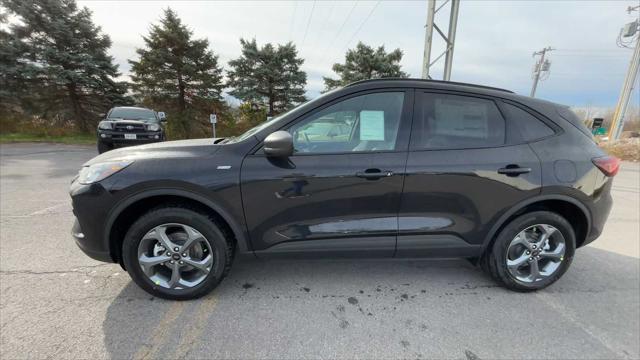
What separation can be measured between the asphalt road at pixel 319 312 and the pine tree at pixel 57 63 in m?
17.1

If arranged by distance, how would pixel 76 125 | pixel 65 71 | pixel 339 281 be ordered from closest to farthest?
pixel 339 281
pixel 65 71
pixel 76 125

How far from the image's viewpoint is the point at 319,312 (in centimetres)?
216

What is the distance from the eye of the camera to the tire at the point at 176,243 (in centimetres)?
210

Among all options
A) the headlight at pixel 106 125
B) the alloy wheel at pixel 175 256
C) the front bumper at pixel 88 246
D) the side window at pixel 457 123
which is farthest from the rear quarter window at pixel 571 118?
the headlight at pixel 106 125

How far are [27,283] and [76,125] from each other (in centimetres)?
1824

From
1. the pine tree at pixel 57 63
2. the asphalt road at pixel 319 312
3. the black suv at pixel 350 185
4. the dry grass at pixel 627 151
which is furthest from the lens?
the pine tree at pixel 57 63

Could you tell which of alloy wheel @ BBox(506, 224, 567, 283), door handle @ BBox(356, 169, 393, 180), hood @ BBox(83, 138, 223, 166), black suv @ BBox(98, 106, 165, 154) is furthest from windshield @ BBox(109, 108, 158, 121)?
alloy wheel @ BBox(506, 224, 567, 283)

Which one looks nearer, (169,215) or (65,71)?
(169,215)

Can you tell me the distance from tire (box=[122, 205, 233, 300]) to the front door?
273mm

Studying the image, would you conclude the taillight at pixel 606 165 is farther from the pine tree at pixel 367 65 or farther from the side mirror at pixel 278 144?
the pine tree at pixel 367 65

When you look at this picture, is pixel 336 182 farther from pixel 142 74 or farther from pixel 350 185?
pixel 142 74

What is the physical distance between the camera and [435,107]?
2240mm

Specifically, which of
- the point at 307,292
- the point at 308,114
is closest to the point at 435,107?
the point at 308,114

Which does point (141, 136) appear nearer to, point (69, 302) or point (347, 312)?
point (69, 302)
